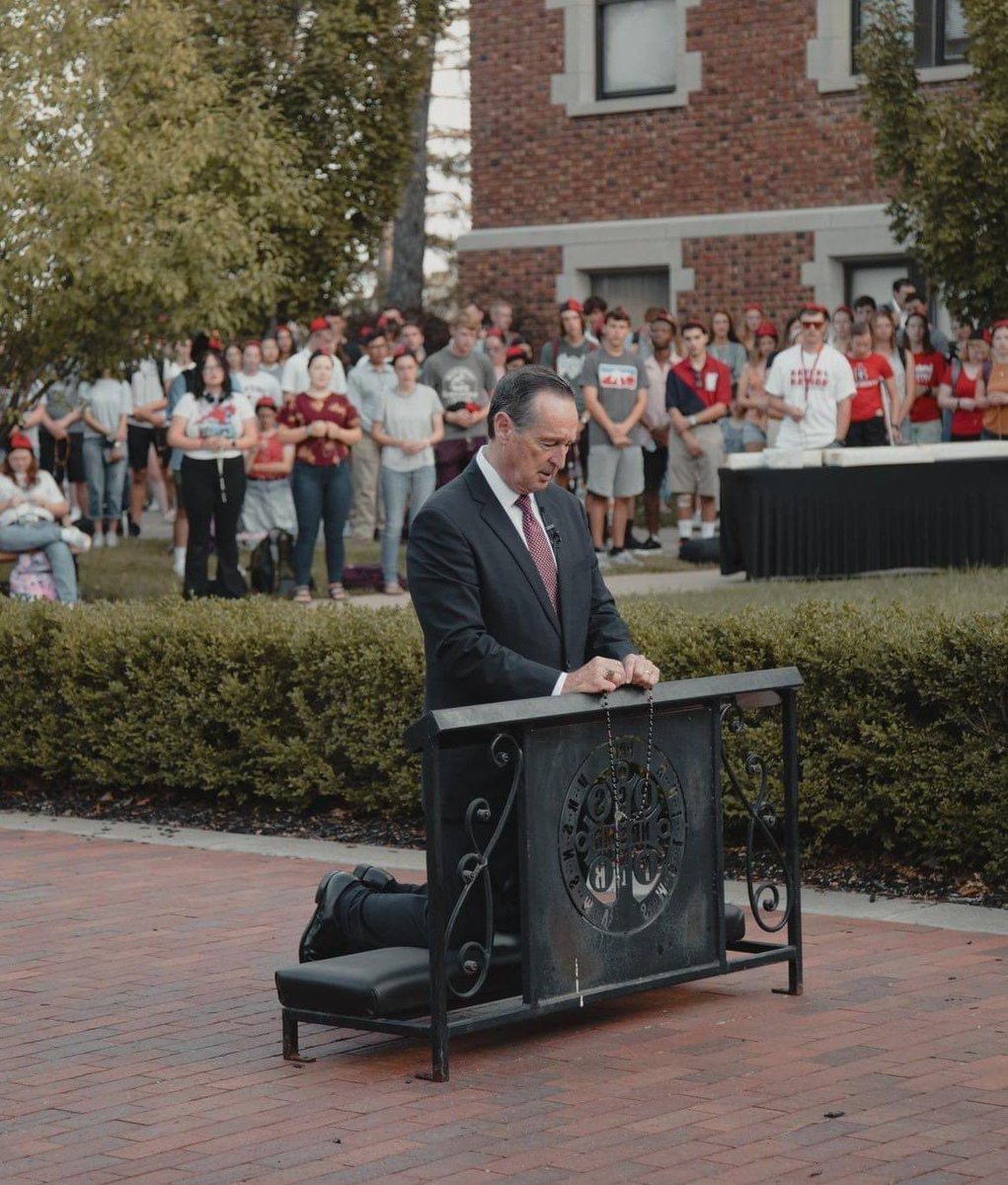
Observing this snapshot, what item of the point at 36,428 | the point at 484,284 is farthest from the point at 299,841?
the point at 484,284

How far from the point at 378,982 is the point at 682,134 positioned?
1992 centimetres

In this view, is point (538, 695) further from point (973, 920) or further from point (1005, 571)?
point (1005, 571)

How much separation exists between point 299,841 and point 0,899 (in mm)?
1546

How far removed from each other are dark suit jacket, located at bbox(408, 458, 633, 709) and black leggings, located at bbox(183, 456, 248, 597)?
376 inches

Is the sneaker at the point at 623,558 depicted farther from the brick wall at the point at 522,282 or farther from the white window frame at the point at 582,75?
the white window frame at the point at 582,75

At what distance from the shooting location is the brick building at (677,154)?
23.4 m

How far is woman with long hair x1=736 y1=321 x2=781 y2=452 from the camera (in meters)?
18.9

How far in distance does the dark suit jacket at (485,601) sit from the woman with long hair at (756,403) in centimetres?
1297

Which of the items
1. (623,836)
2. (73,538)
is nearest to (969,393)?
(73,538)

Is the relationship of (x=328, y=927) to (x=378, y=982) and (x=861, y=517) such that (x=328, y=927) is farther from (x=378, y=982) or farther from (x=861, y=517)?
(x=861, y=517)

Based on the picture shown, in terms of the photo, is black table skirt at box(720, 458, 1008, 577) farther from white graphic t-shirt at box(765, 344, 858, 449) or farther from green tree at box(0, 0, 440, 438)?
green tree at box(0, 0, 440, 438)

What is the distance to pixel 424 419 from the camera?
53.9 ft

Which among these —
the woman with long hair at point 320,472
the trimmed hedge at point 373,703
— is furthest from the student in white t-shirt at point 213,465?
the trimmed hedge at point 373,703

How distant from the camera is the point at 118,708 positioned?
10.2 meters
